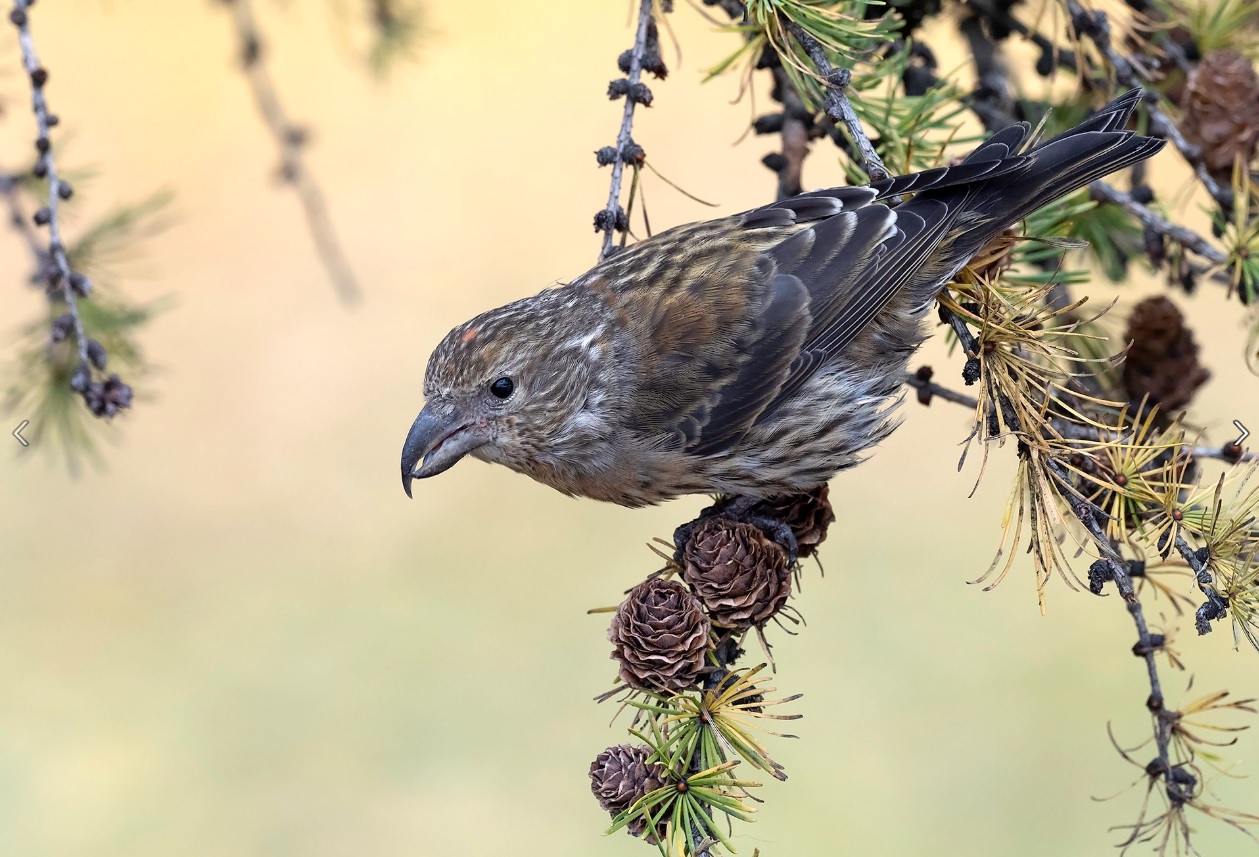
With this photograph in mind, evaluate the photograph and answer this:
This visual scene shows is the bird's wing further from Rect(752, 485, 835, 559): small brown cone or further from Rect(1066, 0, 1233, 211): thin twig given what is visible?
Rect(1066, 0, 1233, 211): thin twig

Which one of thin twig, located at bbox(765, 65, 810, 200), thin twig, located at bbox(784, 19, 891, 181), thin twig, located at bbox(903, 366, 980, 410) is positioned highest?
thin twig, located at bbox(765, 65, 810, 200)

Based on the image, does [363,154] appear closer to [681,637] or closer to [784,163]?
[784,163]

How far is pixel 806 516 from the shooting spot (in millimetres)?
3018

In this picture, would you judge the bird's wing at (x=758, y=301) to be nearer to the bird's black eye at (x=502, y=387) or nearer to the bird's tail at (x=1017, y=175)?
the bird's tail at (x=1017, y=175)

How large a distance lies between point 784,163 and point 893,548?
4.72 meters

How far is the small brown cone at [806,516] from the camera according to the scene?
9.77ft

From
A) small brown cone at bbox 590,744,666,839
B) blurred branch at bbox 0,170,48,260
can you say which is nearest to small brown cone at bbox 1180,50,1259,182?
small brown cone at bbox 590,744,666,839

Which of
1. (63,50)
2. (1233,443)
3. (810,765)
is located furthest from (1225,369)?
(63,50)

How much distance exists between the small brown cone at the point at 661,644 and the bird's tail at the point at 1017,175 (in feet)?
3.77

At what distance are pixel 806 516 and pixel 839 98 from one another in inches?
40.0

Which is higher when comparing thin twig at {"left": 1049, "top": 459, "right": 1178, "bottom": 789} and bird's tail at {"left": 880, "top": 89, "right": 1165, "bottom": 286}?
bird's tail at {"left": 880, "top": 89, "right": 1165, "bottom": 286}

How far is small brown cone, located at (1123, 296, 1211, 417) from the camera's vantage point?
299cm

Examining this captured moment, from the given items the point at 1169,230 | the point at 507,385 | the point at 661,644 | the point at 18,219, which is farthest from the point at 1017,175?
the point at 18,219

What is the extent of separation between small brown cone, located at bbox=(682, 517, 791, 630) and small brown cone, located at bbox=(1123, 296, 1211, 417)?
110 cm
